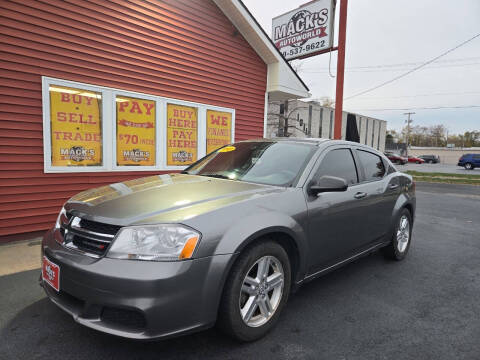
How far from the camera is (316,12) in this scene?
11203 millimetres

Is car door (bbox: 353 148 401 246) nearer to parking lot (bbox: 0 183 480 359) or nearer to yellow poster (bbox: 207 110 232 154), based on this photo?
parking lot (bbox: 0 183 480 359)

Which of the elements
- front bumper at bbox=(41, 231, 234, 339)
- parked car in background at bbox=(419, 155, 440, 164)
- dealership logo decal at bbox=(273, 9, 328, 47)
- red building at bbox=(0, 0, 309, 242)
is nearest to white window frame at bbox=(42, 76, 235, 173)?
red building at bbox=(0, 0, 309, 242)

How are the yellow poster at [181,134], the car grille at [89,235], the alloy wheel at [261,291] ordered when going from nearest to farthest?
the car grille at [89,235]
the alloy wheel at [261,291]
the yellow poster at [181,134]

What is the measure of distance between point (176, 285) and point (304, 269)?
124cm

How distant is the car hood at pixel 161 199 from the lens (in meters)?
2.06

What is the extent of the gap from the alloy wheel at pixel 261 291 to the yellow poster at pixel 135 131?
427 cm

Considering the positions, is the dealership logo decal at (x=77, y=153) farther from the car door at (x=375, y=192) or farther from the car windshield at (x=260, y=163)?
the car door at (x=375, y=192)

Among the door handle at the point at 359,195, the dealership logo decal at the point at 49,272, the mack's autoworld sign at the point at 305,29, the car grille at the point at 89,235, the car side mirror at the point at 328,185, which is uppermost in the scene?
the mack's autoworld sign at the point at 305,29

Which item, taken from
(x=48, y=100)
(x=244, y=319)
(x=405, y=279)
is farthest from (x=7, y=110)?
(x=405, y=279)

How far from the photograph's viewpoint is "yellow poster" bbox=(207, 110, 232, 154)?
7.26m

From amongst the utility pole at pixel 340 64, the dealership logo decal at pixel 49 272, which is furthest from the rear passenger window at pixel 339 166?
the utility pole at pixel 340 64

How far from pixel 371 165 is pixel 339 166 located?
2.54ft

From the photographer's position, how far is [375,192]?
3564 mm

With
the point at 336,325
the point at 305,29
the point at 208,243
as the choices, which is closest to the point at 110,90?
the point at 208,243
